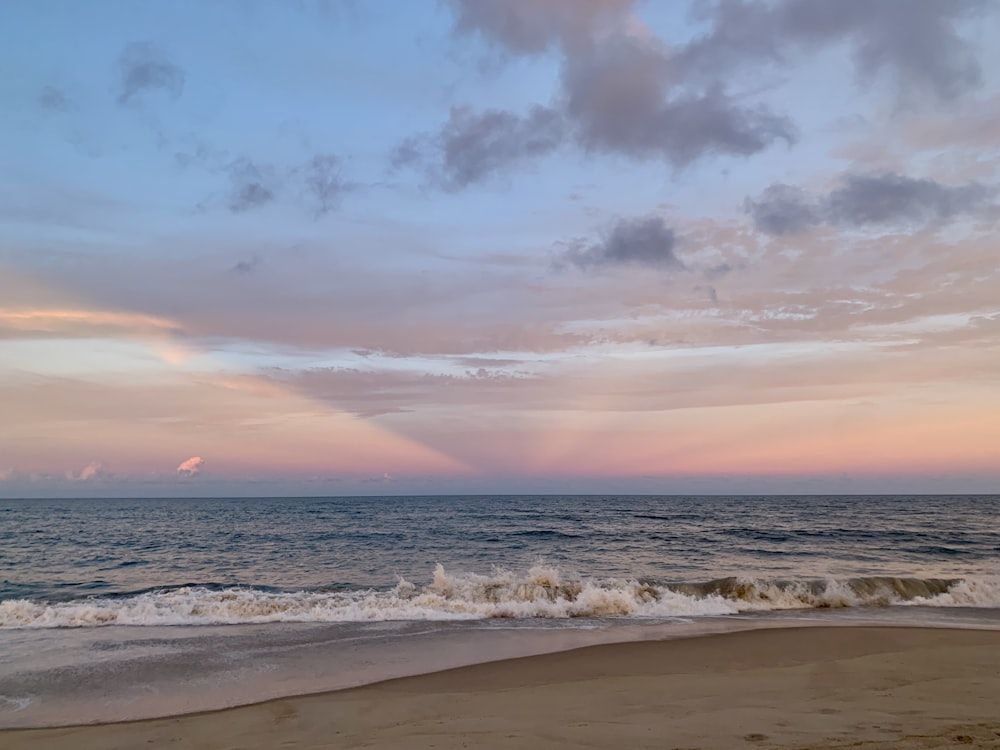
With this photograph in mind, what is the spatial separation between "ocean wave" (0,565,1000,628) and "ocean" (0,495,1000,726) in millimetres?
62

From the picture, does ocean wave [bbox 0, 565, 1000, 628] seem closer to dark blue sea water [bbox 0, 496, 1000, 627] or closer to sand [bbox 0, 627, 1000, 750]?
dark blue sea water [bbox 0, 496, 1000, 627]

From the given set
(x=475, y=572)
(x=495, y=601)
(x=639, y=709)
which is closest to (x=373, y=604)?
(x=495, y=601)

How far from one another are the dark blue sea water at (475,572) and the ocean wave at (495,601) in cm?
5

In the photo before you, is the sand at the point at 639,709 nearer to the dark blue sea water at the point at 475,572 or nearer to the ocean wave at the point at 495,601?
the ocean wave at the point at 495,601

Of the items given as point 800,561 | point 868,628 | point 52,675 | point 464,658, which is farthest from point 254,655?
point 800,561

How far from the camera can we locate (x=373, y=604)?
56.1 feet

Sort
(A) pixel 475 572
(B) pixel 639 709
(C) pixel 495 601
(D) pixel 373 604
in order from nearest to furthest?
(B) pixel 639 709 < (D) pixel 373 604 < (C) pixel 495 601 < (A) pixel 475 572

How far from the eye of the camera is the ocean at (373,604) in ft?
35.6

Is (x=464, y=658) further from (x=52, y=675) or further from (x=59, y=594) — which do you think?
(x=59, y=594)

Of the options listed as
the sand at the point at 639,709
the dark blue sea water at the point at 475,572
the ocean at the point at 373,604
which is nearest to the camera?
the sand at the point at 639,709

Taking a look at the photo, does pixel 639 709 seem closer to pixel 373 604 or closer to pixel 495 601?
pixel 495 601

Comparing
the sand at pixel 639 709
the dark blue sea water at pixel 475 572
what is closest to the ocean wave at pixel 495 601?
the dark blue sea water at pixel 475 572

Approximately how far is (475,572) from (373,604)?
7.74 meters

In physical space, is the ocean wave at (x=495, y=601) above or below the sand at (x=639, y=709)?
below
